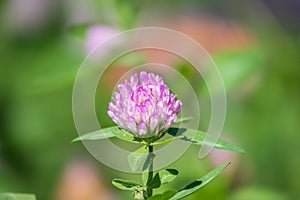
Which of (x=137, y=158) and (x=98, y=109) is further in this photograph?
(x=98, y=109)

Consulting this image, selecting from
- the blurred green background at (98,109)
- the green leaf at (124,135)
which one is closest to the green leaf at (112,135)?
the green leaf at (124,135)

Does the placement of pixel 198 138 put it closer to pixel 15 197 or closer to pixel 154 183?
pixel 154 183

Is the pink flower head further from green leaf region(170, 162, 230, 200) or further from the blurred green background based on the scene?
the blurred green background

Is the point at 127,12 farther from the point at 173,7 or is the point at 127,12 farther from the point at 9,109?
the point at 173,7

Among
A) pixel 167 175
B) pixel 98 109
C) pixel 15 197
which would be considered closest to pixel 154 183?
pixel 167 175

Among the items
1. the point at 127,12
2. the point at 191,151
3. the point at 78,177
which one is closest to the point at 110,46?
the point at 127,12
